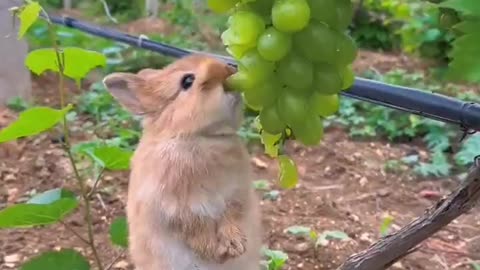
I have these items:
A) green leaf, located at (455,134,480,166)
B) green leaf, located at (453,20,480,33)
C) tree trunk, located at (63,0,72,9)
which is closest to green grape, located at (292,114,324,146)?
green leaf, located at (453,20,480,33)

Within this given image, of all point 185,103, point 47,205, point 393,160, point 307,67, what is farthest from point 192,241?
point 393,160

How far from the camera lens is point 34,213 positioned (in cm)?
150

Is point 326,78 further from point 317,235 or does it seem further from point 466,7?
point 317,235

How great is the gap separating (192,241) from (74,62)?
1.38ft

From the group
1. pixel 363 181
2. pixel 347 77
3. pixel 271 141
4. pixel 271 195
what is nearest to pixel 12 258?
pixel 271 195

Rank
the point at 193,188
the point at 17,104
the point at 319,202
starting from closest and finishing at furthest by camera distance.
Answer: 1. the point at 193,188
2. the point at 319,202
3. the point at 17,104

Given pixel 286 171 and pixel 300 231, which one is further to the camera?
pixel 300 231

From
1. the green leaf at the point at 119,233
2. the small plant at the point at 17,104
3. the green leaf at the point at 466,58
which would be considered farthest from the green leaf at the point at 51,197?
the small plant at the point at 17,104

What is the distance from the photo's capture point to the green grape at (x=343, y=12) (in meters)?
0.74

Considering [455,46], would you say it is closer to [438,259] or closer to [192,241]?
[192,241]

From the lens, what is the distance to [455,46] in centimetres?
63

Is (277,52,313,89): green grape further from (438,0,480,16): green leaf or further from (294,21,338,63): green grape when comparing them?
(438,0,480,16): green leaf

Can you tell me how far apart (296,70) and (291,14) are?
7 centimetres

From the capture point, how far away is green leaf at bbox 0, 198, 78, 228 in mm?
1476
